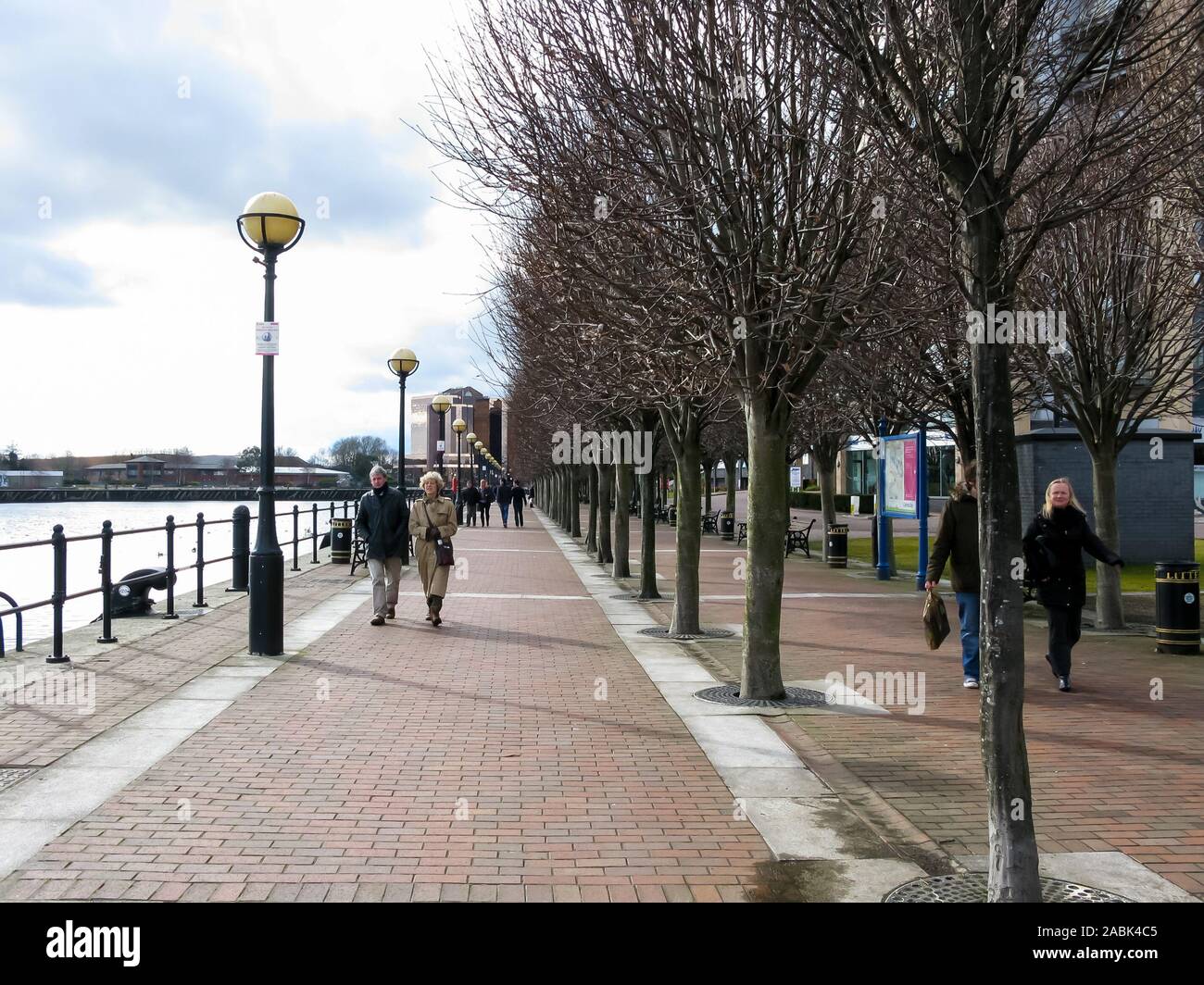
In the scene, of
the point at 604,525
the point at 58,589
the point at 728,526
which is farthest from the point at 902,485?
the point at 728,526

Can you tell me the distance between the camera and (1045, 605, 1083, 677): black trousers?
356 inches

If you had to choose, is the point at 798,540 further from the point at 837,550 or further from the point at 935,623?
the point at 935,623

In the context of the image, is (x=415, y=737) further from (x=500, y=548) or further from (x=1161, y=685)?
(x=500, y=548)

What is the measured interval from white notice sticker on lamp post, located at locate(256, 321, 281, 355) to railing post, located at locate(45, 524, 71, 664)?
2.75 m

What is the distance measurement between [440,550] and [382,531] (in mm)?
774

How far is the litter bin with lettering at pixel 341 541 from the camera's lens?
2248 centimetres

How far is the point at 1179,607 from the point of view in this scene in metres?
11.3

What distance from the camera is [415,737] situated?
24.4 ft

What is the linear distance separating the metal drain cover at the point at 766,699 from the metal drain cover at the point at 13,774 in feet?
16.3

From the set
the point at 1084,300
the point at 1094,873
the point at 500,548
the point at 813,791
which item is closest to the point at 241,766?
the point at 813,791

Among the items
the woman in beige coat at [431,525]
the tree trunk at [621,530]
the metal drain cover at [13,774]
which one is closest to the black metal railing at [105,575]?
the woman in beige coat at [431,525]

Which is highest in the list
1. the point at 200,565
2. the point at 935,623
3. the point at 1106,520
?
the point at 1106,520

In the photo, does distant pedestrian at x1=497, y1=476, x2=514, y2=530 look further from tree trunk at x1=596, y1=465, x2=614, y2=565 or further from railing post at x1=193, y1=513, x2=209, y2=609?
railing post at x1=193, y1=513, x2=209, y2=609
